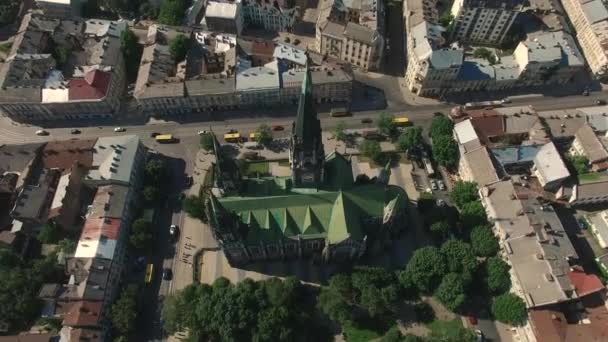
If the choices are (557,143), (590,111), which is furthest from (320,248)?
(590,111)

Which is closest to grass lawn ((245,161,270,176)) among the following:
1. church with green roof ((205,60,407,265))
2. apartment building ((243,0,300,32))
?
church with green roof ((205,60,407,265))

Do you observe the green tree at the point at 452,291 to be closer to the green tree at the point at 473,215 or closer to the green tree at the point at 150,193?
the green tree at the point at 473,215

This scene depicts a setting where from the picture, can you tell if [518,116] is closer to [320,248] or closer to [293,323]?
[320,248]

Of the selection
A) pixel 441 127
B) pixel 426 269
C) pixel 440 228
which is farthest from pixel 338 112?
pixel 426 269

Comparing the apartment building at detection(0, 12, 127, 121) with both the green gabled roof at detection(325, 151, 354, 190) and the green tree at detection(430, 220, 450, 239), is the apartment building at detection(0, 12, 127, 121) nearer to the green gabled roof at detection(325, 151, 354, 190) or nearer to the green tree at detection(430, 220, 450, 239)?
the green gabled roof at detection(325, 151, 354, 190)

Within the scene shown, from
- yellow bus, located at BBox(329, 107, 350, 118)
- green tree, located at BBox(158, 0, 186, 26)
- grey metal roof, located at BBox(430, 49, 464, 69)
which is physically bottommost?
yellow bus, located at BBox(329, 107, 350, 118)

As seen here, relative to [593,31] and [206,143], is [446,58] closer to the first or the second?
[593,31]
